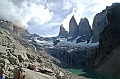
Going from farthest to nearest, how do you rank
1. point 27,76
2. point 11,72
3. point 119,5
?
point 119,5
point 11,72
point 27,76

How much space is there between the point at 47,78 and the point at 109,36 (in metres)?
126

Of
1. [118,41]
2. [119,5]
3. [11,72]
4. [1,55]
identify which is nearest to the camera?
[11,72]

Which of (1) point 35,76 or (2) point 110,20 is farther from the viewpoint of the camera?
(2) point 110,20

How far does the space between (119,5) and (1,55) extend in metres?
132

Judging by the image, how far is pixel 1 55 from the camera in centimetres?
2216

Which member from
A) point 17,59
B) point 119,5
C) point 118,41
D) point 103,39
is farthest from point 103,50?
point 17,59

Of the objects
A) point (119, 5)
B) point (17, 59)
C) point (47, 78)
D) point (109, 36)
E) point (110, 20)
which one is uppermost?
point (119, 5)

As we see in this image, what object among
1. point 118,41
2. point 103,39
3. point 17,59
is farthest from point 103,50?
point 17,59

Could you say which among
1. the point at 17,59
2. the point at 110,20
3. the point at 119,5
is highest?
the point at 119,5

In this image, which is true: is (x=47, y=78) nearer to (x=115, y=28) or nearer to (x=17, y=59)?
(x=17, y=59)

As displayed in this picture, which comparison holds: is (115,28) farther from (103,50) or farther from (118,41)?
(103,50)

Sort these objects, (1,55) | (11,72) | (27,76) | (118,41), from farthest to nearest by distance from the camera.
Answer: (118,41) → (1,55) → (11,72) → (27,76)

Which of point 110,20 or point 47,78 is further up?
point 110,20

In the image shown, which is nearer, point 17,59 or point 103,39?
point 17,59
